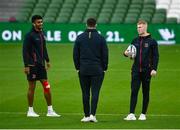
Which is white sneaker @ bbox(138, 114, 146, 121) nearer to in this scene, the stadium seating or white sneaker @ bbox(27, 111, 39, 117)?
white sneaker @ bbox(27, 111, 39, 117)

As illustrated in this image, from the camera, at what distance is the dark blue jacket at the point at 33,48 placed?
19406 millimetres

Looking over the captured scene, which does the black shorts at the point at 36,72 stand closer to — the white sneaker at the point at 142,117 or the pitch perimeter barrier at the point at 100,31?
the white sneaker at the point at 142,117

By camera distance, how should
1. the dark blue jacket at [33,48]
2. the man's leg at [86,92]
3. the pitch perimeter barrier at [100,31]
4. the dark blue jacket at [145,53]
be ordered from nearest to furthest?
the man's leg at [86,92] → the dark blue jacket at [145,53] → the dark blue jacket at [33,48] → the pitch perimeter barrier at [100,31]

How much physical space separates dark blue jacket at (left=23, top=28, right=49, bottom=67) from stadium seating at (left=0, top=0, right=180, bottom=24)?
26.0 m

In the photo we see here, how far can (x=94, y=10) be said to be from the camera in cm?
4778

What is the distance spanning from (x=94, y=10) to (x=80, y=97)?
24.7 m

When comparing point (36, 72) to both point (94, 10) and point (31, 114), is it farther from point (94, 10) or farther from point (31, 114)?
point (94, 10)

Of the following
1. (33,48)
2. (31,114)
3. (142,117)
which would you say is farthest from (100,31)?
(142,117)

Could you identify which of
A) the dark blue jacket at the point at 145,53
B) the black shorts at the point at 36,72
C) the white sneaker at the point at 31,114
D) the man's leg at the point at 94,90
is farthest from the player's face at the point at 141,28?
the white sneaker at the point at 31,114

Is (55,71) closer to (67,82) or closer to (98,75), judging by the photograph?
(67,82)

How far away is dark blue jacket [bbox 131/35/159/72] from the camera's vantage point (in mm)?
18453

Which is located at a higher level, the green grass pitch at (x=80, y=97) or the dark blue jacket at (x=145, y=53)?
the dark blue jacket at (x=145, y=53)

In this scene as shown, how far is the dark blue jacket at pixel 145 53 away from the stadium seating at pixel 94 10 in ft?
89.3

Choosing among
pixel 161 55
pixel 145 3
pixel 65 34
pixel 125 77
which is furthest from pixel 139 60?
pixel 145 3
